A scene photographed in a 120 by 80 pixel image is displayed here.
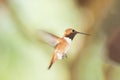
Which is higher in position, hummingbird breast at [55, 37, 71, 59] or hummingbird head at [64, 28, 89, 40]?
hummingbird head at [64, 28, 89, 40]

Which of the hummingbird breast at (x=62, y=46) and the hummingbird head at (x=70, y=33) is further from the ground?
the hummingbird head at (x=70, y=33)

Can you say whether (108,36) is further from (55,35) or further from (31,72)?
(31,72)

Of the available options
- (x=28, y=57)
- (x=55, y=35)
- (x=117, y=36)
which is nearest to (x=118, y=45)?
(x=117, y=36)
